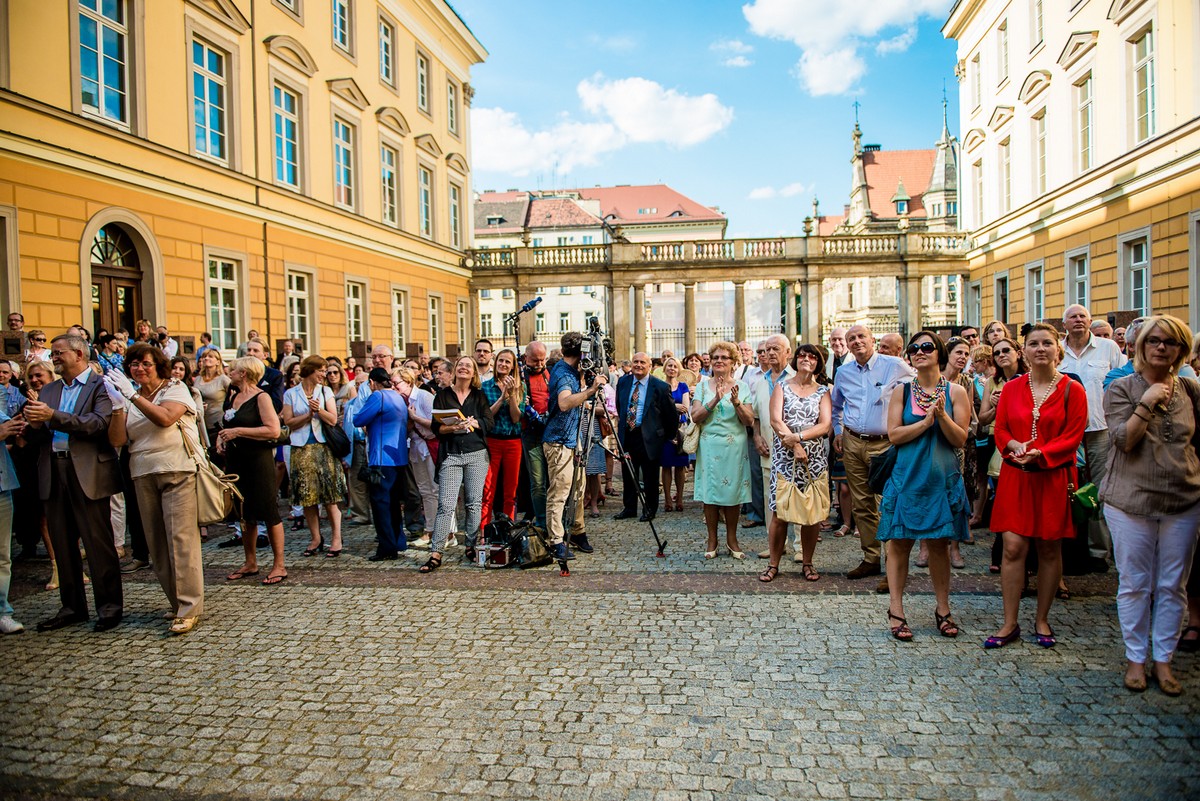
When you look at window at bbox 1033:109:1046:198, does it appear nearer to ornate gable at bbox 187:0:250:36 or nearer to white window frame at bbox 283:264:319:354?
white window frame at bbox 283:264:319:354

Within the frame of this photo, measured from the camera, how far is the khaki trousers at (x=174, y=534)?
5.70 m

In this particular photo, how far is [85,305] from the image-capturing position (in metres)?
12.8

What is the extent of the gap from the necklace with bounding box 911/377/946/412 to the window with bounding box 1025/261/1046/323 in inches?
788

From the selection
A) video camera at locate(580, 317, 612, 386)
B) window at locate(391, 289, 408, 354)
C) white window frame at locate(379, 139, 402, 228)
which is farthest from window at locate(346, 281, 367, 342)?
video camera at locate(580, 317, 612, 386)

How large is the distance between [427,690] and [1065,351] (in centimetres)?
674

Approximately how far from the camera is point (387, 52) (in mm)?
24266

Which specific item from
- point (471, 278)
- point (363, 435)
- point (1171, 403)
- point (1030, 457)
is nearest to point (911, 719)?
point (1030, 457)

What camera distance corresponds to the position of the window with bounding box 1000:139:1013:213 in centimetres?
2466

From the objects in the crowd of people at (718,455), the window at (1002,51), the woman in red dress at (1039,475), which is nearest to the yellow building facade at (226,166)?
the crowd of people at (718,455)

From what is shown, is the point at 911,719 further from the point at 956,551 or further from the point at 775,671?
the point at 956,551

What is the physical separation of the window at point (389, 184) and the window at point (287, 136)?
14.4 ft

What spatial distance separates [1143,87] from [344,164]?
19.5 m

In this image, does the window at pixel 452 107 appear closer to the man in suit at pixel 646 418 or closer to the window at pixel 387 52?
the window at pixel 387 52

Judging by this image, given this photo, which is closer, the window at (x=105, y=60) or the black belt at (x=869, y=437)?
the black belt at (x=869, y=437)
